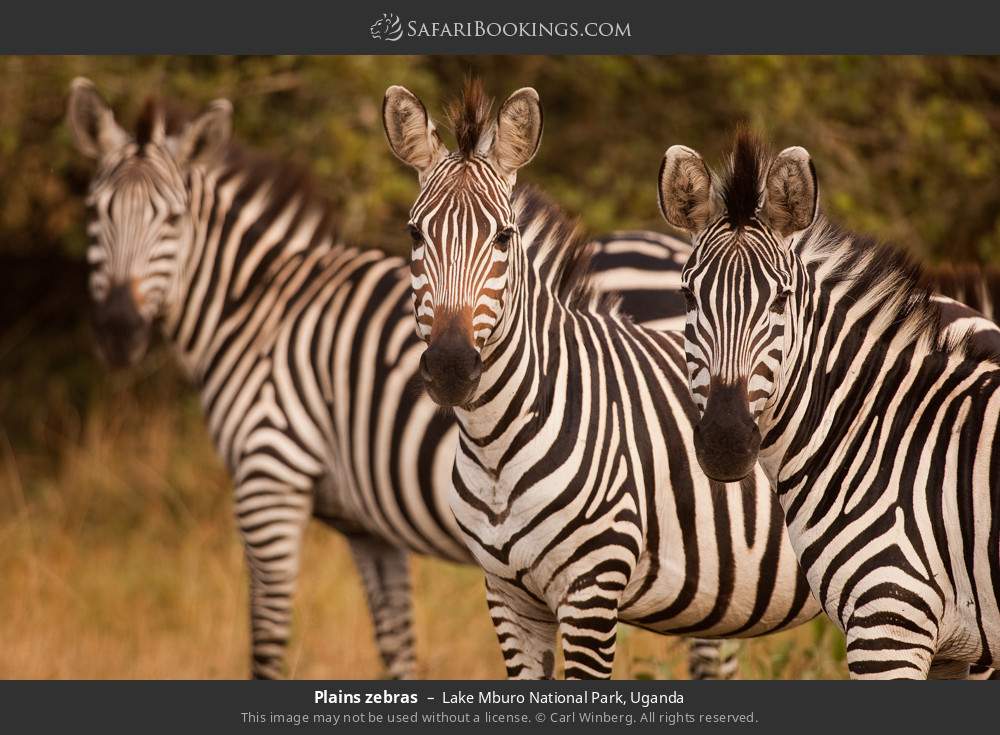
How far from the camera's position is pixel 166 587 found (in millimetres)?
8945

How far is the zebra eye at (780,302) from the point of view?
3.71 meters

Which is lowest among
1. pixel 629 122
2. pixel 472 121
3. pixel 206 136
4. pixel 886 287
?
pixel 886 287

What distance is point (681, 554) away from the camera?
4.49 m

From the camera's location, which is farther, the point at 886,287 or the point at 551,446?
the point at 551,446

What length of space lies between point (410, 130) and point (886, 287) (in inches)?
69.3

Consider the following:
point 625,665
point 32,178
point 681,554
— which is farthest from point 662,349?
point 32,178

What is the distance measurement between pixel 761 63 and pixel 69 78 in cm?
499

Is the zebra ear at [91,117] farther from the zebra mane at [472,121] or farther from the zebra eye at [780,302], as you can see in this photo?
the zebra eye at [780,302]

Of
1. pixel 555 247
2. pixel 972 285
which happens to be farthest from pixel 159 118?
pixel 972 285

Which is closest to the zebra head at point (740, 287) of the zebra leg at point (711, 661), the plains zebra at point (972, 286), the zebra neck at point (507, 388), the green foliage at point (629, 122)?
the zebra neck at point (507, 388)

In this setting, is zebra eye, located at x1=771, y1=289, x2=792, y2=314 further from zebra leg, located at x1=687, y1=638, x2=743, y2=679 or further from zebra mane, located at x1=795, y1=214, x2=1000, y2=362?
zebra leg, located at x1=687, y1=638, x2=743, y2=679

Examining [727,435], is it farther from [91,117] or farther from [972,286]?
[91,117]

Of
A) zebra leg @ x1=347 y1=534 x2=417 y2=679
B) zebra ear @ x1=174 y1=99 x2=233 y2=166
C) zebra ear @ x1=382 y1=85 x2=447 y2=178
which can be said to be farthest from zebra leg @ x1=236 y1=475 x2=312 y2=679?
zebra ear @ x1=382 y1=85 x2=447 y2=178

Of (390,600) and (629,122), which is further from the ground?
(629,122)
